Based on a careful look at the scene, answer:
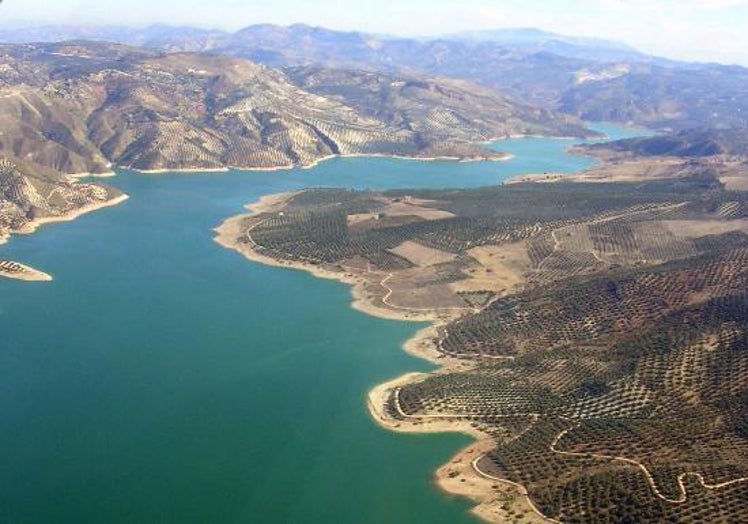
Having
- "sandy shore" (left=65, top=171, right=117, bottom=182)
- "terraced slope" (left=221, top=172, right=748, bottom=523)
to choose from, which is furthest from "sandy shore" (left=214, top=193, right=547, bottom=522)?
"sandy shore" (left=65, top=171, right=117, bottom=182)

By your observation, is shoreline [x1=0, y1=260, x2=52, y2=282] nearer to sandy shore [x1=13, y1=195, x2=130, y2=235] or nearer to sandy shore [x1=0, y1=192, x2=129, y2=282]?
sandy shore [x1=0, y1=192, x2=129, y2=282]

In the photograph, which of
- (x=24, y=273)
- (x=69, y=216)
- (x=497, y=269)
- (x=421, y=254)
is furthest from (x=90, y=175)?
(x=497, y=269)

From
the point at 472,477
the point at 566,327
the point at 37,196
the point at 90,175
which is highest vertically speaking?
the point at 566,327

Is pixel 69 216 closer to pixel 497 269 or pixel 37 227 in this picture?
pixel 37 227

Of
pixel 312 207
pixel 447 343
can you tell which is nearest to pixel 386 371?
pixel 447 343

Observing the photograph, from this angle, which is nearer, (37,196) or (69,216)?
(69,216)

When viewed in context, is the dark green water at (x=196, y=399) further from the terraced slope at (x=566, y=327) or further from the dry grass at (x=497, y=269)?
the dry grass at (x=497, y=269)
